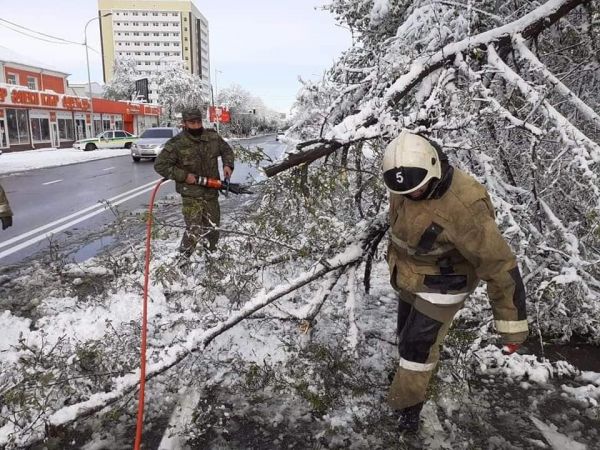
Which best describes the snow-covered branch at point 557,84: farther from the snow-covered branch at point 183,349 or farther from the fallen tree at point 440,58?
the snow-covered branch at point 183,349

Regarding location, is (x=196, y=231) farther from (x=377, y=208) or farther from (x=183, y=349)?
(x=377, y=208)

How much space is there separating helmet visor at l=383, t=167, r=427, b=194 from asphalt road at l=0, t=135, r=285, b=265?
1.36 metres

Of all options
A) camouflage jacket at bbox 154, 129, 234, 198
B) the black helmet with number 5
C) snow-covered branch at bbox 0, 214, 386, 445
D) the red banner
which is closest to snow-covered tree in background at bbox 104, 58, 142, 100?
the red banner

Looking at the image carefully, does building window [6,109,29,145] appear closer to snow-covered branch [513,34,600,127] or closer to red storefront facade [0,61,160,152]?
red storefront facade [0,61,160,152]

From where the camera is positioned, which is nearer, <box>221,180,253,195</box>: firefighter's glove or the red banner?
<box>221,180,253,195</box>: firefighter's glove

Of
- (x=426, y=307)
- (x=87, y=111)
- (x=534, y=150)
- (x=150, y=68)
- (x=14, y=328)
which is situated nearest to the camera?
(x=426, y=307)

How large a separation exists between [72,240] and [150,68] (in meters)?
132

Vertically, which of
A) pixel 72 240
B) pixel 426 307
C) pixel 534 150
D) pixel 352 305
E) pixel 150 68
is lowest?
pixel 72 240

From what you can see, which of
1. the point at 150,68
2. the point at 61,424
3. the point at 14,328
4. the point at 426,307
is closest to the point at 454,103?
the point at 426,307

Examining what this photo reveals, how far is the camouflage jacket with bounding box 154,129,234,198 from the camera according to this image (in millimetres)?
4930

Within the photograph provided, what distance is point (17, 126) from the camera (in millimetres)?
31703

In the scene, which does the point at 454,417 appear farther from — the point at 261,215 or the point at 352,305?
the point at 261,215

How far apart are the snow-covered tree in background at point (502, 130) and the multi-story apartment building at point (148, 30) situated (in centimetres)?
13196

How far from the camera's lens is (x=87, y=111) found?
40031mm
